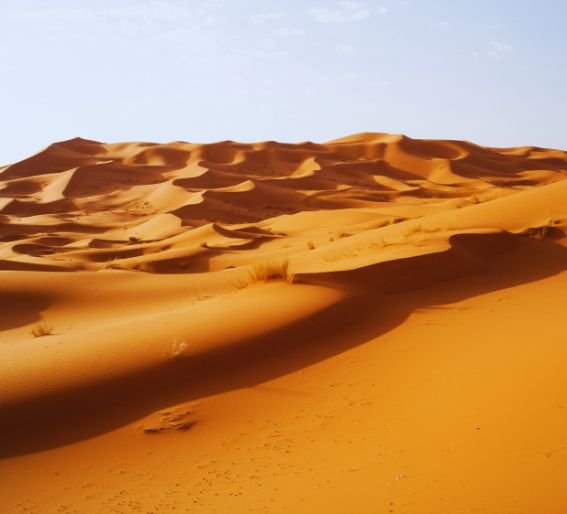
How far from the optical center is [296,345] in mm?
6043

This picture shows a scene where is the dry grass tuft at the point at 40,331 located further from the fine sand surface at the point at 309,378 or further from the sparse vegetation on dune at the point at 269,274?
the sparse vegetation on dune at the point at 269,274

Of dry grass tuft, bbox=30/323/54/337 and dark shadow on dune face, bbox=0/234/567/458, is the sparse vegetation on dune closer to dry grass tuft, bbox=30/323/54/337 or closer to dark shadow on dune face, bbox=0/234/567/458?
dark shadow on dune face, bbox=0/234/567/458

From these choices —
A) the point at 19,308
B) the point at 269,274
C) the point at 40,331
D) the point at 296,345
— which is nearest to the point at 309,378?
the point at 296,345

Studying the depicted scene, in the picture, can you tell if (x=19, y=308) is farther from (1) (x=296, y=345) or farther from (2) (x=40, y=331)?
(1) (x=296, y=345)

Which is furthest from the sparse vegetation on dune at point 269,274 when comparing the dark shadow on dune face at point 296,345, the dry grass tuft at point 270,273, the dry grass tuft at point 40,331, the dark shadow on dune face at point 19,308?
the dark shadow on dune face at point 19,308

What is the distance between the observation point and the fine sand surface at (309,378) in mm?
3588

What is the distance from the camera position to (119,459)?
13.8 ft

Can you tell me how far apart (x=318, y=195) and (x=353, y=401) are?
23.4 meters

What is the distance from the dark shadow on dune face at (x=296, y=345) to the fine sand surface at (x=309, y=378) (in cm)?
2

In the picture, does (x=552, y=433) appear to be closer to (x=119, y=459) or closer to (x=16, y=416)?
(x=119, y=459)

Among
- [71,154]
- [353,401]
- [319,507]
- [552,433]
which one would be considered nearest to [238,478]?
[319,507]

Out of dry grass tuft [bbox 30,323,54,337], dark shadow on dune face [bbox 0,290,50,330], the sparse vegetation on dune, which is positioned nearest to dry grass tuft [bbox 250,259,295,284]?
the sparse vegetation on dune

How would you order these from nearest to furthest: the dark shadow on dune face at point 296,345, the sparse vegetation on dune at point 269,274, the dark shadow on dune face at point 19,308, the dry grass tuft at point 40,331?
the dark shadow on dune face at point 296,345, the dry grass tuft at point 40,331, the sparse vegetation on dune at point 269,274, the dark shadow on dune face at point 19,308

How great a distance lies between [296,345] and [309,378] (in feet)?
2.40
